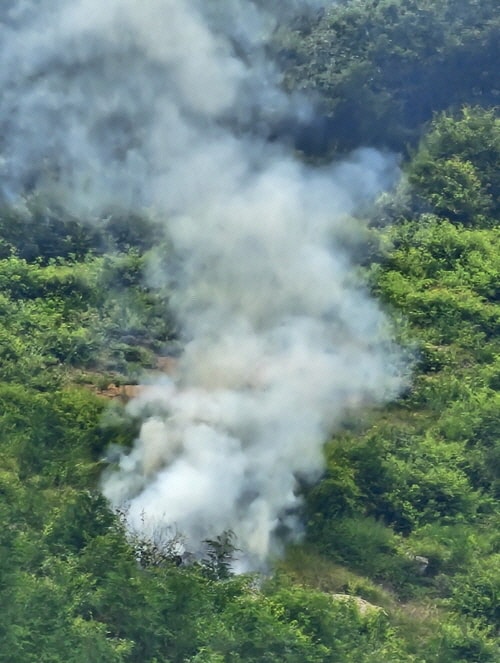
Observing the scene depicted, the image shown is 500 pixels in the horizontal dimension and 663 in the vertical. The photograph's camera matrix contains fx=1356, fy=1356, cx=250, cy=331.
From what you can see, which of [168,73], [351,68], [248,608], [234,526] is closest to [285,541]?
[234,526]

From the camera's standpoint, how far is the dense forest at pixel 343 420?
12.9m

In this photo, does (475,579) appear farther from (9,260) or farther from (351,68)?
(351,68)

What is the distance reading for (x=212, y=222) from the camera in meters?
16.4

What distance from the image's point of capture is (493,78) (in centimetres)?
2289

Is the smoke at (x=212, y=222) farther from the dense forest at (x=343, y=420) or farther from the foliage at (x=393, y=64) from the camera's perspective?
the foliage at (x=393, y=64)

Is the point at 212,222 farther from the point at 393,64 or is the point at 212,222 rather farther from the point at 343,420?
the point at 393,64

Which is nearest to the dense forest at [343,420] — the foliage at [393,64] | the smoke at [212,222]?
the foliage at [393,64]

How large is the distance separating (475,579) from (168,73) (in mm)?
7407

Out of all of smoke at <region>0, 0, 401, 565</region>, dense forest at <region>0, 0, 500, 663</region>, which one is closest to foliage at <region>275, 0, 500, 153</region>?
dense forest at <region>0, 0, 500, 663</region>

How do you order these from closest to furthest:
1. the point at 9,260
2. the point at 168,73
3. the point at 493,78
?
the point at 168,73 < the point at 9,260 < the point at 493,78

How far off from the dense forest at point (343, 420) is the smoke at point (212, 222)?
0.34 metres

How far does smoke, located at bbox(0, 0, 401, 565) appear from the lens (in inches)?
570

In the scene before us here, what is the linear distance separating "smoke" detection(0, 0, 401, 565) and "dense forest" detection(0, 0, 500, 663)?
1.13 feet

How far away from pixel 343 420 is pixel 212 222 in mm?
2863
